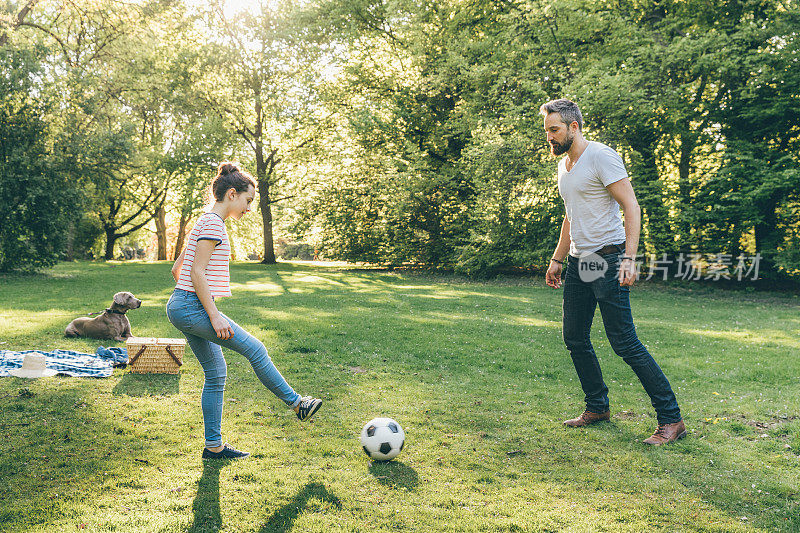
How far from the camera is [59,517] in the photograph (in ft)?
11.1

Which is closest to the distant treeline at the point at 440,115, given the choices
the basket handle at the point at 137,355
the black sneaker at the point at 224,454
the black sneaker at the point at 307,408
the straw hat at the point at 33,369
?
the straw hat at the point at 33,369

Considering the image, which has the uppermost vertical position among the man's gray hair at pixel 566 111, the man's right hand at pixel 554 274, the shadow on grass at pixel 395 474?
the man's gray hair at pixel 566 111

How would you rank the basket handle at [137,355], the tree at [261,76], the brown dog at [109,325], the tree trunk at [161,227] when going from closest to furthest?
the basket handle at [137,355] < the brown dog at [109,325] < the tree at [261,76] < the tree trunk at [161,227]

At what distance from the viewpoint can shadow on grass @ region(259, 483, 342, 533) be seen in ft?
11.1

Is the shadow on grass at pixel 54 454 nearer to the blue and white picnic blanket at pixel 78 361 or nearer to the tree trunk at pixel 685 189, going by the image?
the blue and white picnic blanket at pixel 78 361

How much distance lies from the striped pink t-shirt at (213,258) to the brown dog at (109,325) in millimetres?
5292

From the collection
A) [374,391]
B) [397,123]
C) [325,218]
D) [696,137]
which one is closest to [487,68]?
[397,123]

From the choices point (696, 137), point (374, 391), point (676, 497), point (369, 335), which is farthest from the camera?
point (696, 137)

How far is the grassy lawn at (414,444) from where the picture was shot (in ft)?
11.6

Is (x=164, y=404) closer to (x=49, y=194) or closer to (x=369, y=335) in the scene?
(x=369, y=335)

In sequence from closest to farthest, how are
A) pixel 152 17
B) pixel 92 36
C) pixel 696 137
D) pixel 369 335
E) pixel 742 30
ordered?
pixel 369 335, pixel 742 30, pixel 696 137, pixel 152 17, pixel 92 36

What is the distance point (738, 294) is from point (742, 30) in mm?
9016

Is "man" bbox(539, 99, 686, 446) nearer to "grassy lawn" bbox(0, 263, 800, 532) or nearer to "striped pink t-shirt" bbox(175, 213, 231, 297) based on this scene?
"grassy lawn" bbox(0, 263, 800, 532)

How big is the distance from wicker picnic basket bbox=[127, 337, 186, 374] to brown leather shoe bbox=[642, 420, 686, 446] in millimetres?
5398
